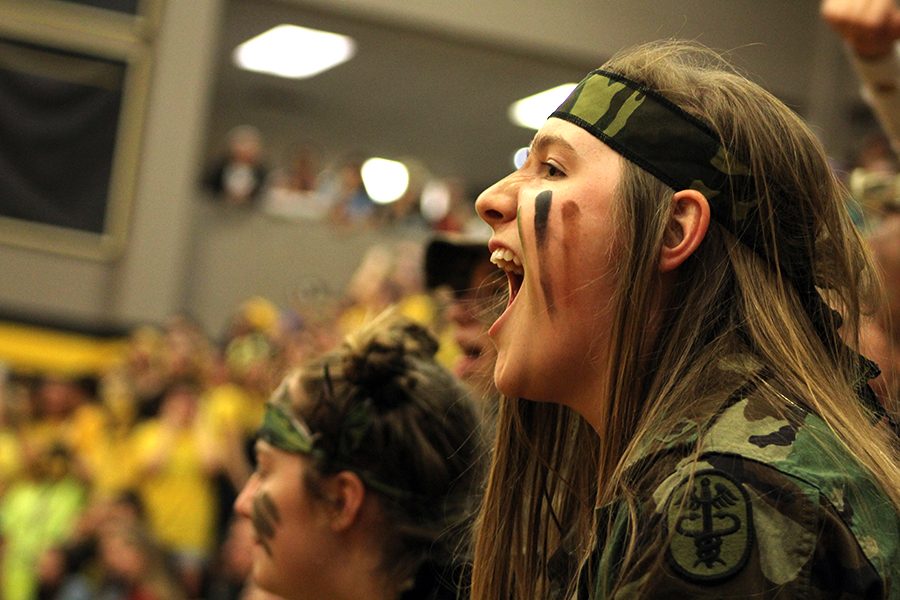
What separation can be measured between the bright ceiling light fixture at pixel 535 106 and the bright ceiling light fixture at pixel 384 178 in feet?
6.27

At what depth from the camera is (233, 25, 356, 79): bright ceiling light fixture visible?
11.5 m

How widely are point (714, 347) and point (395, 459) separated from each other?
2.69ft

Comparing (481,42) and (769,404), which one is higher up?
(481,42)

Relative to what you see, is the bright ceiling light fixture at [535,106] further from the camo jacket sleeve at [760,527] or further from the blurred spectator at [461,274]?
the camo jacket sleeve at [760,527]

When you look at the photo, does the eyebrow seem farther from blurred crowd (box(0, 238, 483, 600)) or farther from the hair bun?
blurred crowd (box(0, 238, 483, 600))

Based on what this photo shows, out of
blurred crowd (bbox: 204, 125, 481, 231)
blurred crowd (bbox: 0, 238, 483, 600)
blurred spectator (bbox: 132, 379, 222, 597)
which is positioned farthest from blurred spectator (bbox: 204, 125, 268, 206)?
blurred spectator (bbox: 132, 379, 222, 597)

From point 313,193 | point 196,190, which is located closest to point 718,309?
point 196,190

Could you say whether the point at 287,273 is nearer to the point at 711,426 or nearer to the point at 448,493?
the point at 448,493

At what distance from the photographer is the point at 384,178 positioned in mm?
15367

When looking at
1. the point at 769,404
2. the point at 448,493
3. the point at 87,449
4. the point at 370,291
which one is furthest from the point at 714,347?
the point at 87,449

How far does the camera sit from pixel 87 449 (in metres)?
7.73

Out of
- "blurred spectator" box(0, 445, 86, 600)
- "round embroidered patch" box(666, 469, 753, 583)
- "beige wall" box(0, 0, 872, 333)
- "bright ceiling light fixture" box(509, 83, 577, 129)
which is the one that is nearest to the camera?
"round embroidered patch" box(666, 469, 753, 583)

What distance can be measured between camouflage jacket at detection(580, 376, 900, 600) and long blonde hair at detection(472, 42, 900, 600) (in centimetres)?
4

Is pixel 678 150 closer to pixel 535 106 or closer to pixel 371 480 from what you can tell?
pixel 371 480
